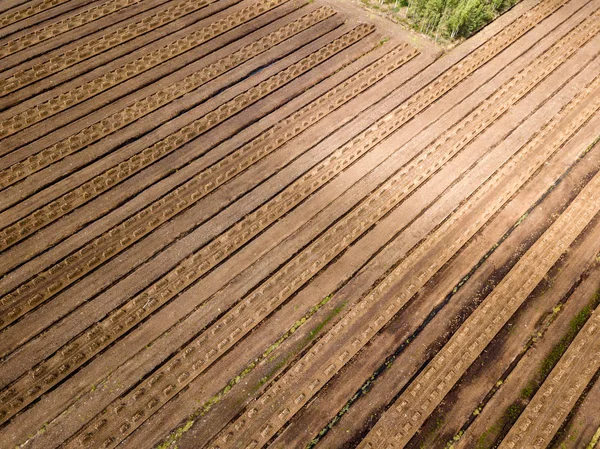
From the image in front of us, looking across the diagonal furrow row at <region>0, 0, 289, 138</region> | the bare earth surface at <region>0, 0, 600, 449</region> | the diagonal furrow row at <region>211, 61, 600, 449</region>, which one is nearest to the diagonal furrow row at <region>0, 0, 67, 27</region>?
the bare earth surface at <region>0, 0, 600, 449</region>

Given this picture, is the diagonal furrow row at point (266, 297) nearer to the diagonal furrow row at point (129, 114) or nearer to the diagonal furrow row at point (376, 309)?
the diagonal furrow row at point (376, 309)

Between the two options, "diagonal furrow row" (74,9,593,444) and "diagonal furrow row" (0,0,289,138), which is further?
"diagonal furrow row" (0,0,289,138)

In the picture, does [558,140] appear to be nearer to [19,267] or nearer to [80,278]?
[80,278]

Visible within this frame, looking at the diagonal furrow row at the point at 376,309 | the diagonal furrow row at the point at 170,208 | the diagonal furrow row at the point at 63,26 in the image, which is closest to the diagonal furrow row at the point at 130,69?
the diagonal furrow row at the point at 63,26

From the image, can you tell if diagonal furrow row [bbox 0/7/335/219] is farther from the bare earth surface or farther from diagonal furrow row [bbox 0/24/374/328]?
diagonal furrow row [bbox 0/24/374/328]

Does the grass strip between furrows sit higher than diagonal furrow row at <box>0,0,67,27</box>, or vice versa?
diagonal furrow row at <box>0,0,67,27</box>

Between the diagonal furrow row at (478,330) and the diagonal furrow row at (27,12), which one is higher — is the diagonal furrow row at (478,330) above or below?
below

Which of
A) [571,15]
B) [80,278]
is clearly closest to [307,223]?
[80,278]
